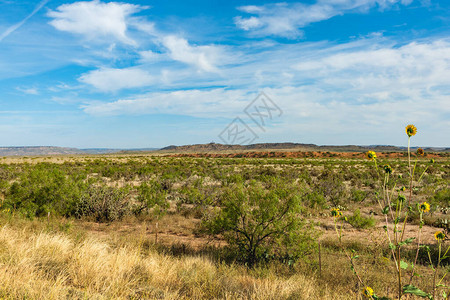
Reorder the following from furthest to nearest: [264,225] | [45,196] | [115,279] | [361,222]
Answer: [45,196] < [361,222] < [264,225] < [115,279]

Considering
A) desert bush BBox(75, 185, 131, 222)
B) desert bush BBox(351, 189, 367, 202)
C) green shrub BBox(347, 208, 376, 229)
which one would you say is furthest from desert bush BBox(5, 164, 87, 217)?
desert bush BBox(351, 189, 367, 202)

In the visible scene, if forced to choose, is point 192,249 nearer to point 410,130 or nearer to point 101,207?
point 101,207

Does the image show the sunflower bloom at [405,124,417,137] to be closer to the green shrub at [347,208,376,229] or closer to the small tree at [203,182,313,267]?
the small tree at [203,182,313,267]

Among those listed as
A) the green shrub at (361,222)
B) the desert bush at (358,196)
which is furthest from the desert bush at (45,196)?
the desert bush at (358,196)

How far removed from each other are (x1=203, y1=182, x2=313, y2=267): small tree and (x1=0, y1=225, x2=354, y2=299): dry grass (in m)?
1.13

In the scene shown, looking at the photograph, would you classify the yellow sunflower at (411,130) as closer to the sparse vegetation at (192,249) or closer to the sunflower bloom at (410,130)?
the sunflower bloom at (410,130)

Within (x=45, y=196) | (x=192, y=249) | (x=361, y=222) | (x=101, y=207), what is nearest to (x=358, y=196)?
(x=361, y=222)

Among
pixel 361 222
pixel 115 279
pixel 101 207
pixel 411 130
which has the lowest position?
pixel 361 222

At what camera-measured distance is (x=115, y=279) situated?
163 inches

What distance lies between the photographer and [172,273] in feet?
15.2

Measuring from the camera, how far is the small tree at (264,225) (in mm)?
6305

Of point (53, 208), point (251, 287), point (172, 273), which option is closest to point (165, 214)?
point (53, 208)

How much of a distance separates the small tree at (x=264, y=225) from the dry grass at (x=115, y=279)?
44.4 inches

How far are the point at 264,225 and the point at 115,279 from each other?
3.57 metres
